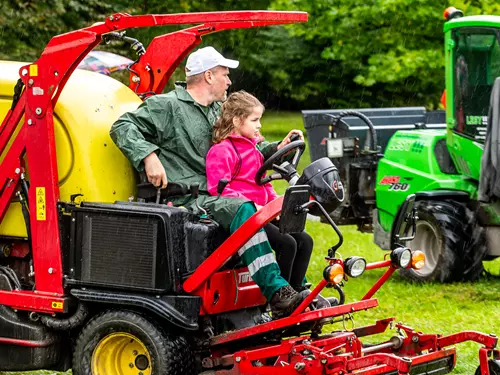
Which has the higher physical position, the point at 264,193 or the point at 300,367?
the point at 264,193

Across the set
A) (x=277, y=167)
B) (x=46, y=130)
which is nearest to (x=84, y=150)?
(x=46, y=130)

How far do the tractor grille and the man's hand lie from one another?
0.31 metres

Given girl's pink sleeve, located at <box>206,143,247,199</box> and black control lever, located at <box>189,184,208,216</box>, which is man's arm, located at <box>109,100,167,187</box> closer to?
black control lever, located at <box>189,184,208,216</box>

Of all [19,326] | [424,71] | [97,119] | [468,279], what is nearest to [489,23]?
[468,279]

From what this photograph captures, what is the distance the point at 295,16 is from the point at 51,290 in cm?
215

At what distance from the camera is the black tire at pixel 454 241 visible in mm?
11055

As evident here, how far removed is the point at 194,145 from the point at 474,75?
5.12 m

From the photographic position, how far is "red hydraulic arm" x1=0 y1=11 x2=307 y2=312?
6.54 m

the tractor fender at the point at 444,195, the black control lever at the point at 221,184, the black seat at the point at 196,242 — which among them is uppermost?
the black control lever at the point at 221,184

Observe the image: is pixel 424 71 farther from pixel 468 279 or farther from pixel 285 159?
pixel 285 159

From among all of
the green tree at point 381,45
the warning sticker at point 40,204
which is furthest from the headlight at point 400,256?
the green tree at point 381,45

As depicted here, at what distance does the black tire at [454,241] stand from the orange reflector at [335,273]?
16.3 ft

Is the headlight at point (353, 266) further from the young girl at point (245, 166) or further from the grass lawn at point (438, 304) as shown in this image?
the grass lawn at point (438, 304)

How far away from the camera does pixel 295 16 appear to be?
6531 millimetres
